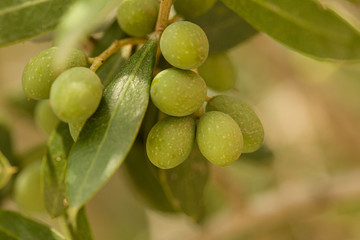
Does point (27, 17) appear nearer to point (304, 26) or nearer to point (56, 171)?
point (56, 171)

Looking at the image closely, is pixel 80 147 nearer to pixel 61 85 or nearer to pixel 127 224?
pixel 61 85

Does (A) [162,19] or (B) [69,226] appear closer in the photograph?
(A) [162,19]

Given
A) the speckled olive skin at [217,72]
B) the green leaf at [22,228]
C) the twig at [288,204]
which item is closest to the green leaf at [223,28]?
the speckled olive skin at [217,72]

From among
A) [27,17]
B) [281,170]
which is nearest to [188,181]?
[27,17]

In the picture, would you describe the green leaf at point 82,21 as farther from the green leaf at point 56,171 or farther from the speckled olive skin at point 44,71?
the green leaf at point 56,171

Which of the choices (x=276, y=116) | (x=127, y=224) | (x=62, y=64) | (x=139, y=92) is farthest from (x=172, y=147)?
(x=276, y=116)

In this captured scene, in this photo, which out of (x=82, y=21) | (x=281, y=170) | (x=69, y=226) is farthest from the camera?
(x=281, y=170)
